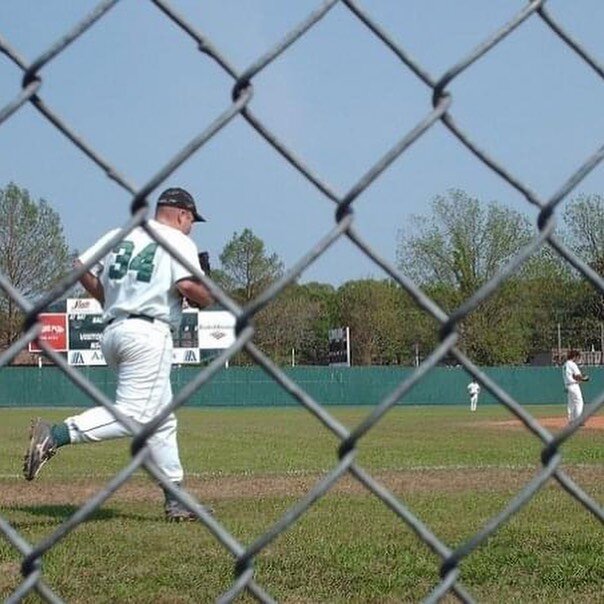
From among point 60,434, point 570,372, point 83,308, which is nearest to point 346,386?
point 83,308

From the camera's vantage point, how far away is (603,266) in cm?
721

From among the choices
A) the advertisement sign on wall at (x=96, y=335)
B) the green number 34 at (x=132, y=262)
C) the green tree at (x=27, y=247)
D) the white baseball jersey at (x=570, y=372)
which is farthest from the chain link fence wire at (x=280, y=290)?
the advertisement sign on wall at (x=96, y=335)

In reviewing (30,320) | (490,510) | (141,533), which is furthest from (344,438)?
(490,510)

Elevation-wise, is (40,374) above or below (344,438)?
above

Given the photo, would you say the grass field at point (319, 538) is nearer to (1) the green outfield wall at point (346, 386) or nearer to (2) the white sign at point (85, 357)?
(2) the white sign at point (85, 357)

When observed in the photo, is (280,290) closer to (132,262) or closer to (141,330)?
(132,262)

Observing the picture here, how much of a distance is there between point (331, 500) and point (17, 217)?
10048 millimetres

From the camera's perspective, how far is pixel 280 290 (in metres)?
1.78

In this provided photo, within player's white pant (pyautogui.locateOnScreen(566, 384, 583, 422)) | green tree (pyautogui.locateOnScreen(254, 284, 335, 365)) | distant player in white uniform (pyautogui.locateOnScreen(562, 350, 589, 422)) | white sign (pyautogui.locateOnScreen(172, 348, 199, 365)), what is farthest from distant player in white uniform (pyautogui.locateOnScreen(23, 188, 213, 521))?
green tree (pyautogui.locateOnScreen(254, 284, 335, 365))

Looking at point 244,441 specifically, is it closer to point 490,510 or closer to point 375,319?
point 490,510

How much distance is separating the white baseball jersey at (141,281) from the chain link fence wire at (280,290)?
2.62 m

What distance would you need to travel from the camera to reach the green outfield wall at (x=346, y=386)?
4425 centimetres

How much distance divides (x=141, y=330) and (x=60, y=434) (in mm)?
1062

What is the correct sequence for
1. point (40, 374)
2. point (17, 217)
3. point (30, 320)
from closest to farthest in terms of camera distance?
point (30, 320)
point (17, 217)
point (40, 374)
